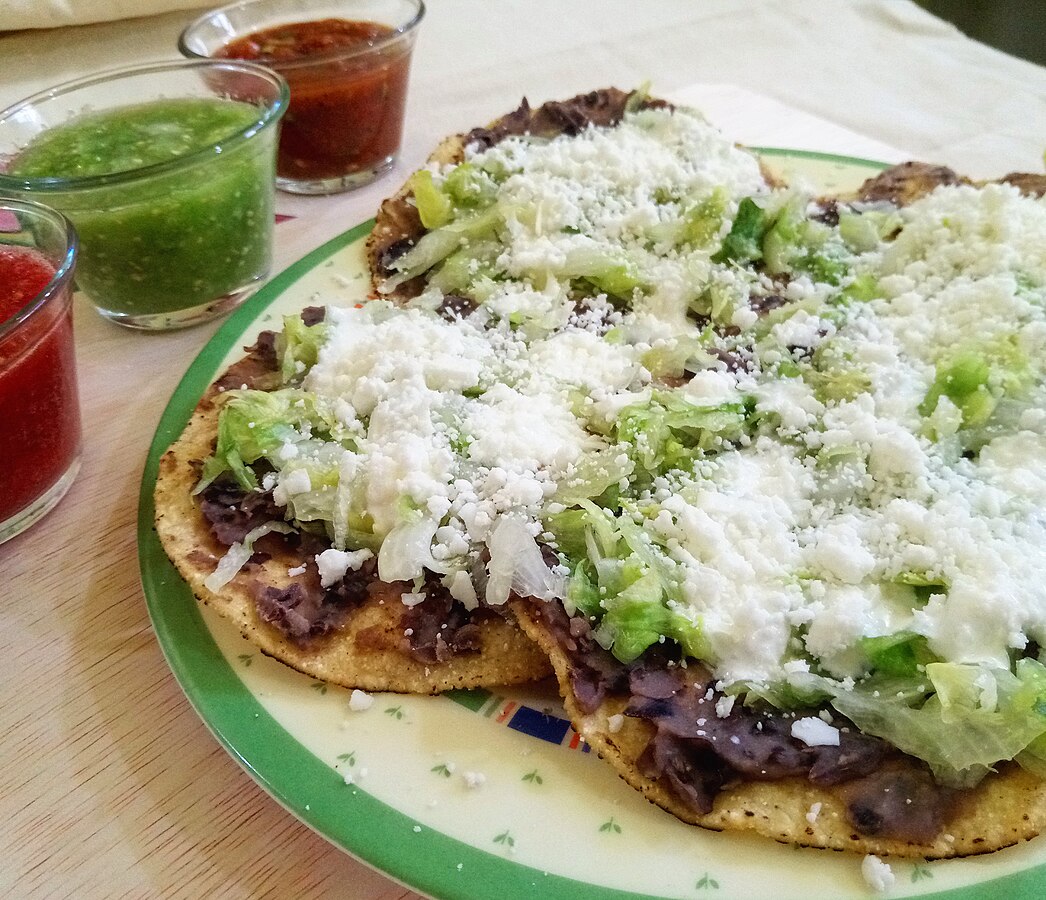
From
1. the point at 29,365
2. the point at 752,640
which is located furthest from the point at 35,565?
the point at 752,640

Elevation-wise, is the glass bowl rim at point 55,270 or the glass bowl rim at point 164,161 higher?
the glass bowl rim at point 164,161

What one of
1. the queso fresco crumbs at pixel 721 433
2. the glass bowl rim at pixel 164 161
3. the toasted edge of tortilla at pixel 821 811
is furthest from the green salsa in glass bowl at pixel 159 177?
the toasted edge of tortilla at pixel 821 811

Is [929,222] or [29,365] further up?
[929,222]

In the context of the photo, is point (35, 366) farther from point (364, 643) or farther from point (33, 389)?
point (364, 643)

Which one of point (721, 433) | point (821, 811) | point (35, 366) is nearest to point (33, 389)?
point (35, 366)

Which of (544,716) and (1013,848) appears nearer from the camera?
(1013,848)

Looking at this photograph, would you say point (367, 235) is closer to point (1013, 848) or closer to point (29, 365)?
point (29, 365)

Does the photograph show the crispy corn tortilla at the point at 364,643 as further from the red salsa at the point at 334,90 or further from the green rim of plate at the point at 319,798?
the red salsa at the point at 334,90

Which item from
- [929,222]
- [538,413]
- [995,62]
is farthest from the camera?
[995,62]
